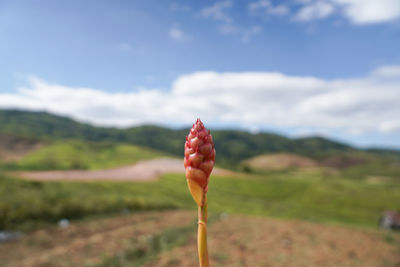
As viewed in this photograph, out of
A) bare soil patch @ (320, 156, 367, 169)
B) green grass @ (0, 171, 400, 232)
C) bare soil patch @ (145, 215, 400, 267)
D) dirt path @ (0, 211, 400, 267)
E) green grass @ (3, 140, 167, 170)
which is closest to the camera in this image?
dirt path @ (0, 211, 400, 267)

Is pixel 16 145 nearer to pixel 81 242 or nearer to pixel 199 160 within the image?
pixel 81 242

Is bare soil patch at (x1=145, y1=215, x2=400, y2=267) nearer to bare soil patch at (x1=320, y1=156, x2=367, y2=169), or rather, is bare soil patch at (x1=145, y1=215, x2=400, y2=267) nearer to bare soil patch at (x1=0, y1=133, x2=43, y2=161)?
bare soil patch at (x1=0, y1=133, x2=43, y2=161)

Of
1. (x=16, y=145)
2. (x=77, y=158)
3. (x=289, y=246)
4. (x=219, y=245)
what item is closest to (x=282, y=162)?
(x=77, y=158)

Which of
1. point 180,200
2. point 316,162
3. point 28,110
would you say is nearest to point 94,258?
point 180,200

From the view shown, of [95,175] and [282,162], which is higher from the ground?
[95,175]

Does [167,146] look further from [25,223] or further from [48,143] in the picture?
[25,223]

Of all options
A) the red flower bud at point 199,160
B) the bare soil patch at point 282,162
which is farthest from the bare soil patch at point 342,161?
the red flower bud at point 199,160

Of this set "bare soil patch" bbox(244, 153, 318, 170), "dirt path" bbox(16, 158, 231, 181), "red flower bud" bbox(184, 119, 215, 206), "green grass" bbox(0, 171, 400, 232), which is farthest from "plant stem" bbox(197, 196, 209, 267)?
"bare soil patch" bbox(244, 153, 318, 170)
